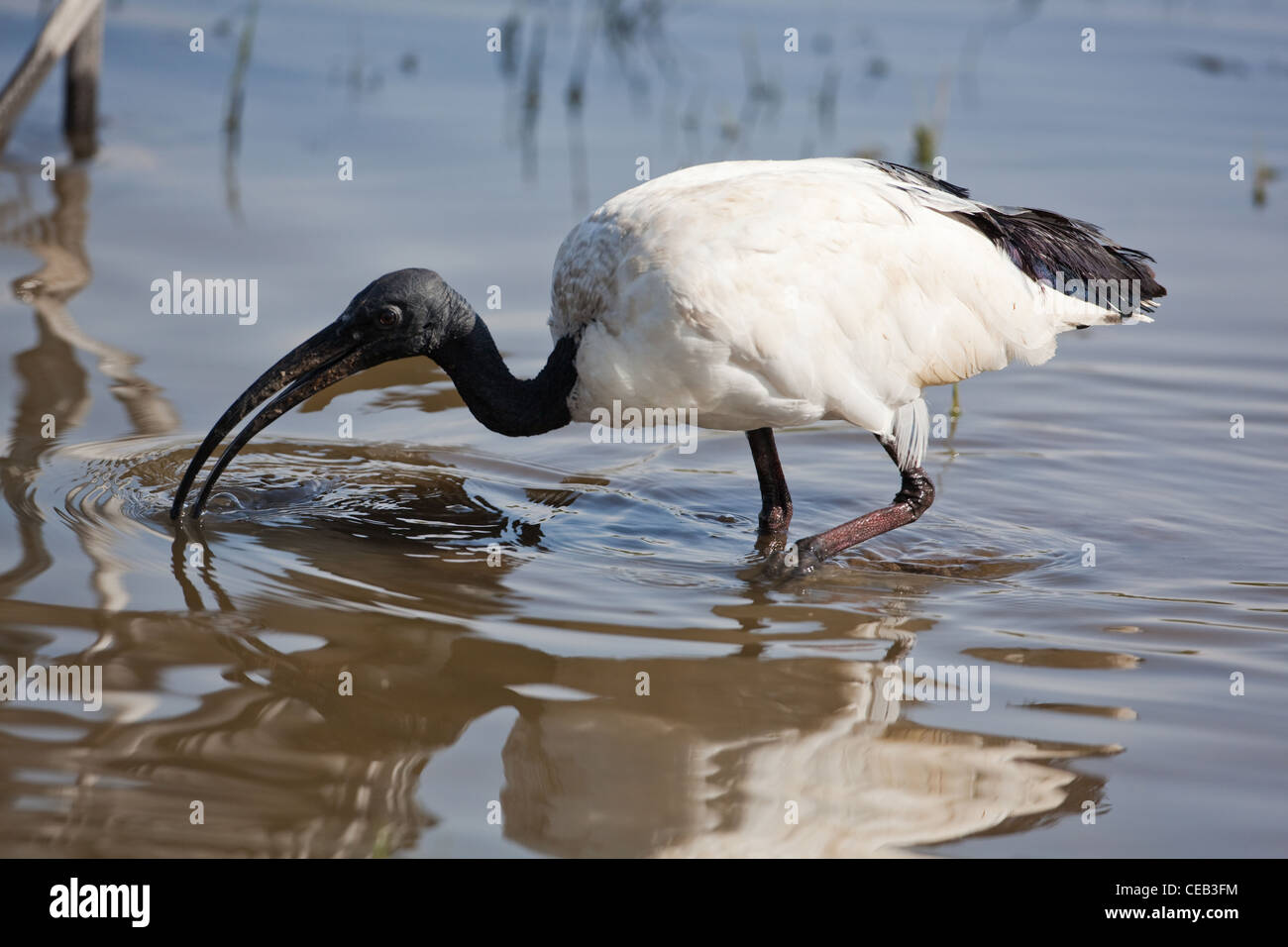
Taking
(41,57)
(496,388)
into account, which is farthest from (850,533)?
(41,57)

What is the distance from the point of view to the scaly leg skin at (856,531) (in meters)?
6.11

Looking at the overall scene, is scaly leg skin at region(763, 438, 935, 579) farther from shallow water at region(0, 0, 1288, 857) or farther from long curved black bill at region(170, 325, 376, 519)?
long curved black bill at region(170, 325, 376, 519)

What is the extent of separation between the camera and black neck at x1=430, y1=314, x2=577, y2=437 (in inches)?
249

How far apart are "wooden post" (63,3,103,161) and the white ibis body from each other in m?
5.62

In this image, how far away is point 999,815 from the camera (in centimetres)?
439

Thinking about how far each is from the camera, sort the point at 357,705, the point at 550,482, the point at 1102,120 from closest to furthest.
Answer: the point at 357,705 < the point at 550,482 < the point at 1102,120

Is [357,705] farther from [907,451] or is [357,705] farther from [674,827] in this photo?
[907,451]

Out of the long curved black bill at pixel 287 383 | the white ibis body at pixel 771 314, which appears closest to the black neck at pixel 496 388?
the white ibis body at pixel 771 314

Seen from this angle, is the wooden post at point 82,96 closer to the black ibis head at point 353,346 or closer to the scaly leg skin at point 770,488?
the black ibis head at point 353,346

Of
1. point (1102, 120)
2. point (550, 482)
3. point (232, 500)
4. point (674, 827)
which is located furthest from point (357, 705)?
point (1102, 120)

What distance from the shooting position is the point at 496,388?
639 centimetres

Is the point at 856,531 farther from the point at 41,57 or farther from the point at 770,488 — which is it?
the point at 41,57

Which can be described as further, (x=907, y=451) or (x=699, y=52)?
(x=699, y=52)

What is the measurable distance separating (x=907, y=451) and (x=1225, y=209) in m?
5.85
